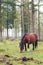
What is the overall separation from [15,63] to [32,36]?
6295 mm

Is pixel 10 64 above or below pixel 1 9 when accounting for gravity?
below

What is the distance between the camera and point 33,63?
9531mm

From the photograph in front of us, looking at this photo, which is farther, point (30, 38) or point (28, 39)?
point (30, 38)

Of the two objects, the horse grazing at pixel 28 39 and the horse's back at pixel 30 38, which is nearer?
the horse grazing at pixel 28 39

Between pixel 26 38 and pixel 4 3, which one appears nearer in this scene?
pixel 26 38

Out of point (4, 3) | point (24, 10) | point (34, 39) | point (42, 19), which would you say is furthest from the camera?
point (42, 19)

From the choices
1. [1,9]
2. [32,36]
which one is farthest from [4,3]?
[32,36]

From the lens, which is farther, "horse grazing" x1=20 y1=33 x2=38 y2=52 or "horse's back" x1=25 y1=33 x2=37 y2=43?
"horse's back" x1=25 y1=33 x2=37 y2=43

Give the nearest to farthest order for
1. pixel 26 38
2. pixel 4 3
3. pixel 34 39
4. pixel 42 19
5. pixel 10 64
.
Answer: pixel 10 64, pixel 26 38, pixel 34 39, pixel 4 3, pixel 42 19

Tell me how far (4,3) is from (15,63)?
1015cm

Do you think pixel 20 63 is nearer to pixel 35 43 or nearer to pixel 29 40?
pixel 29 40

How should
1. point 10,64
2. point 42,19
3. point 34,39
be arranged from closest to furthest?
point 10,64, point 34,39, point 42,19

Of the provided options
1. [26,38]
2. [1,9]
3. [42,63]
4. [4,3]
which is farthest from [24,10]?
[42,63]

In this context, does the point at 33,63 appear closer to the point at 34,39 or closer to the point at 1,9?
the point at 34,39
